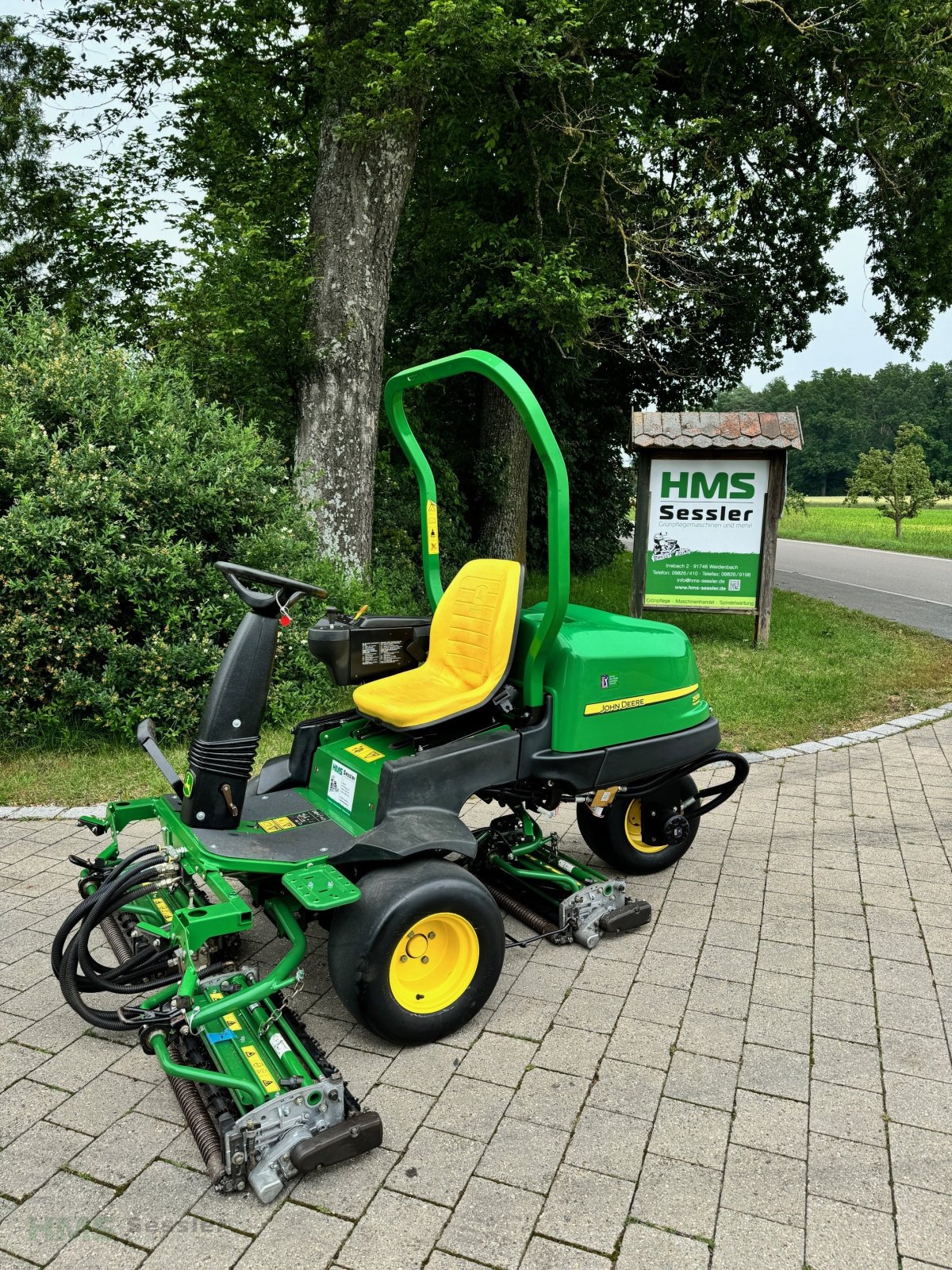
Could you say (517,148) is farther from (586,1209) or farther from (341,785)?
(586,1209)

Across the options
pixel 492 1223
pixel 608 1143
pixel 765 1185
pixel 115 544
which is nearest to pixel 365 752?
pixel 608 1143

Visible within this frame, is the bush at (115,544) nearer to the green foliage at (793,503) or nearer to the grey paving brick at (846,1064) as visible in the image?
the grey paving brick at (846,1064)

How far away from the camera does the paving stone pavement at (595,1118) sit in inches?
89.4

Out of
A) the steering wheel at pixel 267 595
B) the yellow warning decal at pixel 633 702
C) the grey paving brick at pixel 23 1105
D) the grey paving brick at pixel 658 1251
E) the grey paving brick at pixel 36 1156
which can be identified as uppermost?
the steering wheel at pixel 267 595

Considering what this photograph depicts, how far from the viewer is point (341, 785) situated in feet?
11.7

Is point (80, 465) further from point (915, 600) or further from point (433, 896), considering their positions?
point (915, 600)

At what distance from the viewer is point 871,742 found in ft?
21.5

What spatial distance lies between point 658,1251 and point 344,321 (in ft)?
23.2

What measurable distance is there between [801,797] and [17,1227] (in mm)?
4379

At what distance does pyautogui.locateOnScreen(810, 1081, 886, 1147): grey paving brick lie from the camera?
267 cm

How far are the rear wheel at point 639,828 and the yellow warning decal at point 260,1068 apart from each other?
1880mm

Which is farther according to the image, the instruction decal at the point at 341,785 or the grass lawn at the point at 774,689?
the grass lawn at the point at 774,689

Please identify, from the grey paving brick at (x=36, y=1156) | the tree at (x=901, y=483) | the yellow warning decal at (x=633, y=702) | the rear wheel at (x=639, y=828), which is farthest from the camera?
the tree at (x=901, y=483)

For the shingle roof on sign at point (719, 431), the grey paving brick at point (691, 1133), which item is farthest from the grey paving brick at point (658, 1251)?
the shingle roof on sign at point (719, 431)
